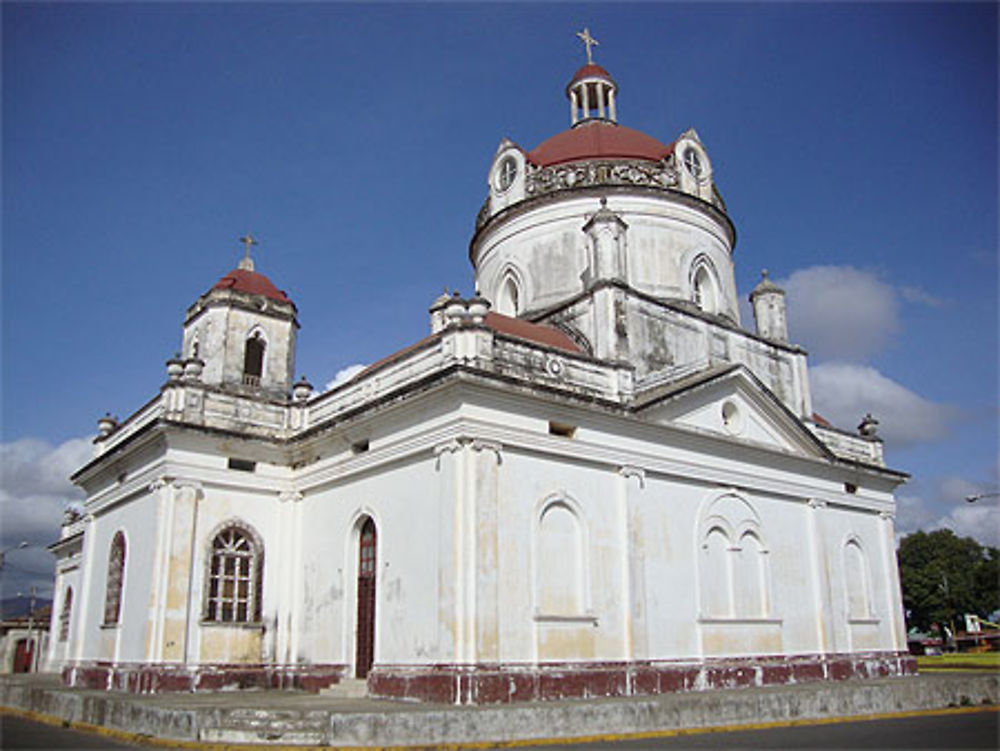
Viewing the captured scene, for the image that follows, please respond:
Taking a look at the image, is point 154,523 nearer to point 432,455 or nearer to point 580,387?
point 432,455

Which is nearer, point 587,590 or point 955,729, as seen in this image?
point 955,729

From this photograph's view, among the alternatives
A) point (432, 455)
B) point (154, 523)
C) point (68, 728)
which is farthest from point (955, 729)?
point (154, 523)

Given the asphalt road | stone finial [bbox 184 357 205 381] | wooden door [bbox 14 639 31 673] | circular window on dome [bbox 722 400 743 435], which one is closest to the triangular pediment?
circular window on dome [bbox 722 400 743 435]

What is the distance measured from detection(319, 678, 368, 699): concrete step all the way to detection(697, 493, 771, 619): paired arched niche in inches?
313

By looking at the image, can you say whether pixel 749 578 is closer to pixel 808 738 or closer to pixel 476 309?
pixel 808 738

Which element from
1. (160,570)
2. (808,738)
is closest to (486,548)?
(808,738)

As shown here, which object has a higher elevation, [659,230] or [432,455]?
[659,230]

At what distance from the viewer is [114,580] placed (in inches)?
873

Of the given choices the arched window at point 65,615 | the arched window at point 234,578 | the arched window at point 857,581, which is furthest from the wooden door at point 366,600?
the arched window at point 65,615

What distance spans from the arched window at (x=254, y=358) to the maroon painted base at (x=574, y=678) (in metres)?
10.5

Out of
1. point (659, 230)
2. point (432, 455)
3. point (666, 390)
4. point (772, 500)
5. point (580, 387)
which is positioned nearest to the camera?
point (432, 455)

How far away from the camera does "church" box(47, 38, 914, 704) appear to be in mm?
16719

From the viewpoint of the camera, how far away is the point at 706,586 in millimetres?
20266

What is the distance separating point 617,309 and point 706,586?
6.98 metres
